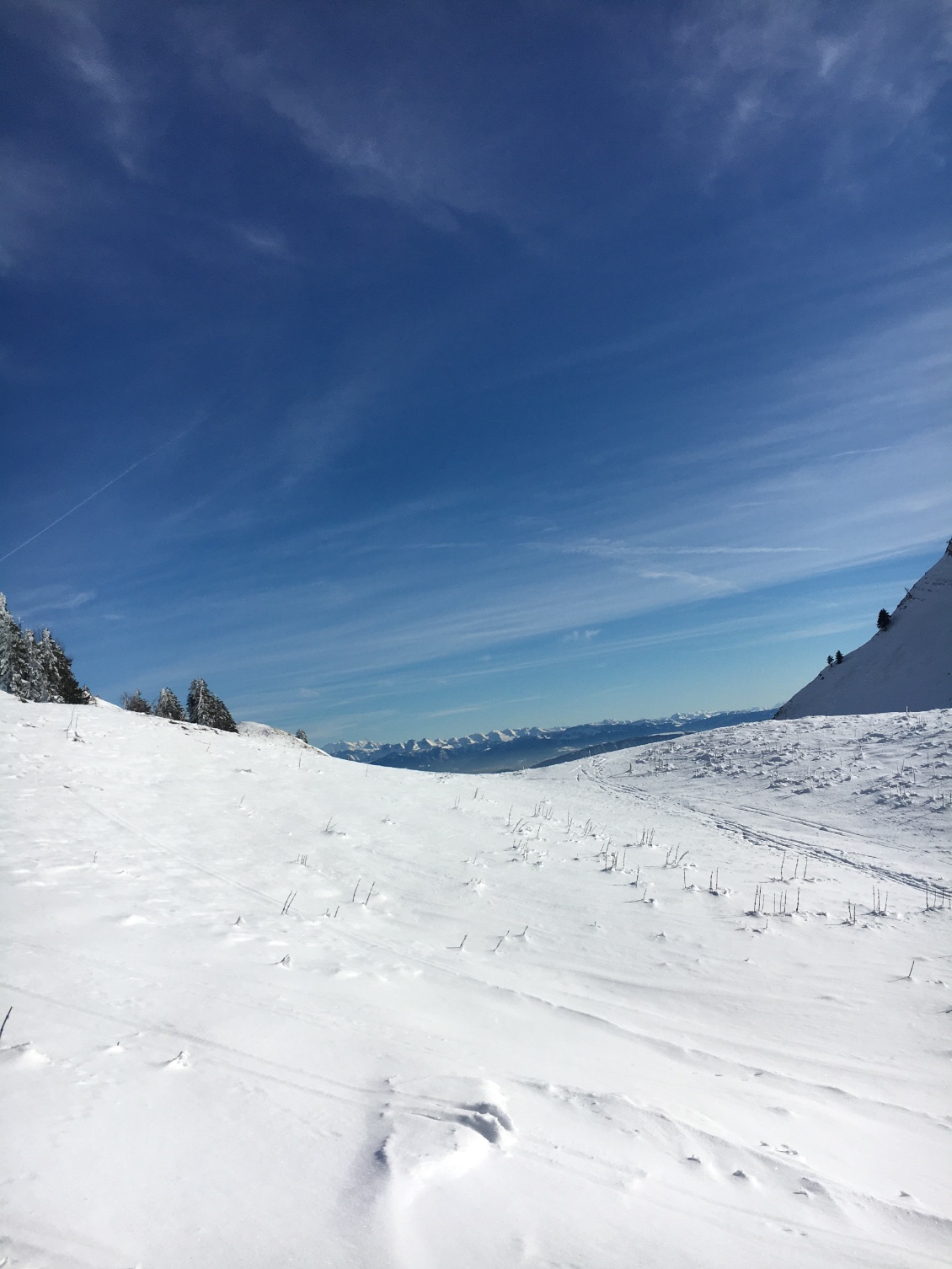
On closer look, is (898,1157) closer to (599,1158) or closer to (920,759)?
(599,1158)

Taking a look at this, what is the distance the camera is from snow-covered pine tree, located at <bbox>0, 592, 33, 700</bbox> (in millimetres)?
49438

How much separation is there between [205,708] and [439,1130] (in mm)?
65039

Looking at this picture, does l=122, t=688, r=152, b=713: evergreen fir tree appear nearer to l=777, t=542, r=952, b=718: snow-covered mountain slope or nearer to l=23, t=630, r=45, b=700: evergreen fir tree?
l=23, t=630, r=45, b=700: evergreen fir tree

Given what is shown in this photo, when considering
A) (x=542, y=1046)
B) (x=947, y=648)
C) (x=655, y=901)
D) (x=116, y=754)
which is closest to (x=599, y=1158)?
(x=542, y=1046)

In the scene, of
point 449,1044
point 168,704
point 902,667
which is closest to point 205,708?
point 168,704

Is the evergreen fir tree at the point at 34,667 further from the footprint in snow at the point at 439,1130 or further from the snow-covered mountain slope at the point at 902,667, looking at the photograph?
the snow-covered mountain slope at the point at 902,667

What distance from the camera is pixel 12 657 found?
166ft

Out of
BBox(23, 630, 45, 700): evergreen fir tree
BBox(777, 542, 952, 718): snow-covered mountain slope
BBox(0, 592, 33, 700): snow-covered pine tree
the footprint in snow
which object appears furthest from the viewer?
BBox(777, 542, 952, 718): snow-covered mountain slope

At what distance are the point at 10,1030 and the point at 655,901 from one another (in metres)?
8.84

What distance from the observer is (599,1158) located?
12.7ft

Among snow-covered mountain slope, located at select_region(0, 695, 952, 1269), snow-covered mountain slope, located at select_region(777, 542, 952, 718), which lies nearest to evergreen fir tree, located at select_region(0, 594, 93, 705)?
snow-covered mountain slope, located at select_region(0, 695, 952, 1269)

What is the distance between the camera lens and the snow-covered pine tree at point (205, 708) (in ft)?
204

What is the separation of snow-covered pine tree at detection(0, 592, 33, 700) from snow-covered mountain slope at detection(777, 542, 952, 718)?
81133mm

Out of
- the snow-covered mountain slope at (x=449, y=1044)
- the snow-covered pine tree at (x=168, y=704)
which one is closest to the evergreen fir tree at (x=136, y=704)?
the snow-covered pine tree at (x=168, y=704)
